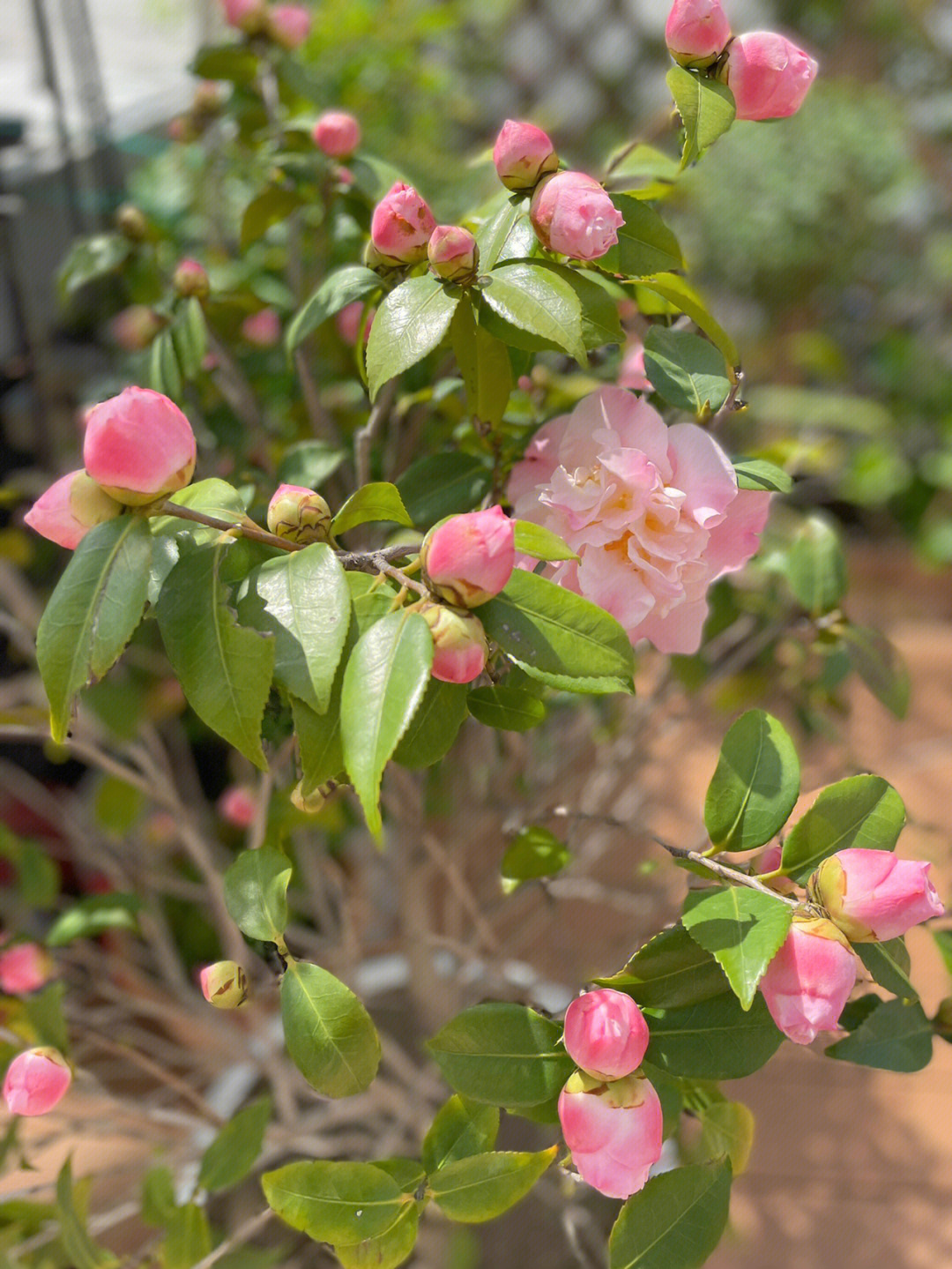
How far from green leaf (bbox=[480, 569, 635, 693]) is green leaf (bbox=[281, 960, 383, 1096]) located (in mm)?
118

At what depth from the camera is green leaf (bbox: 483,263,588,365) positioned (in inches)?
11.1

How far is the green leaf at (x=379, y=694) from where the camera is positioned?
23 centimetres

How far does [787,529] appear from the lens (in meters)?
0.81

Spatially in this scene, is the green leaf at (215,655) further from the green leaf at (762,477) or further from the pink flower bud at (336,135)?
the pink flower bud at (336,135)

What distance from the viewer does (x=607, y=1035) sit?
26cm

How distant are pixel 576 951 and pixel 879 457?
125 cm

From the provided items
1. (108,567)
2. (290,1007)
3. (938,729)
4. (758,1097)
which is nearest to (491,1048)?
(290,1007)

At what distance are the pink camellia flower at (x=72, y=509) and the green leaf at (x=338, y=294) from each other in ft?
0.42

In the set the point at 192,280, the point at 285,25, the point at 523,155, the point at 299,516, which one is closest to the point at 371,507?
the point at 299,516

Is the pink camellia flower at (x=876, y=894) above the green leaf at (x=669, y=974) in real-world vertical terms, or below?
above

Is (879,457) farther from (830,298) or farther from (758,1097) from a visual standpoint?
(758,1097)

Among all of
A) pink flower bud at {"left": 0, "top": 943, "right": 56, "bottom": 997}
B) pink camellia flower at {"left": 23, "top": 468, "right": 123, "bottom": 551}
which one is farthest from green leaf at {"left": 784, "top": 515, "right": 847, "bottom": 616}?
pink flower bud at {"left": 0, "top": 943, "right": 56, "bottom": 997}

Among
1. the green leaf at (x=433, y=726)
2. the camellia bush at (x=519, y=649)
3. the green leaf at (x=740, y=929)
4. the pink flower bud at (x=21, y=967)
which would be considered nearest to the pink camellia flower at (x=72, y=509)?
the camellia bush at (x=519, y=649)

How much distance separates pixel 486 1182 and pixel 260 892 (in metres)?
0.12
